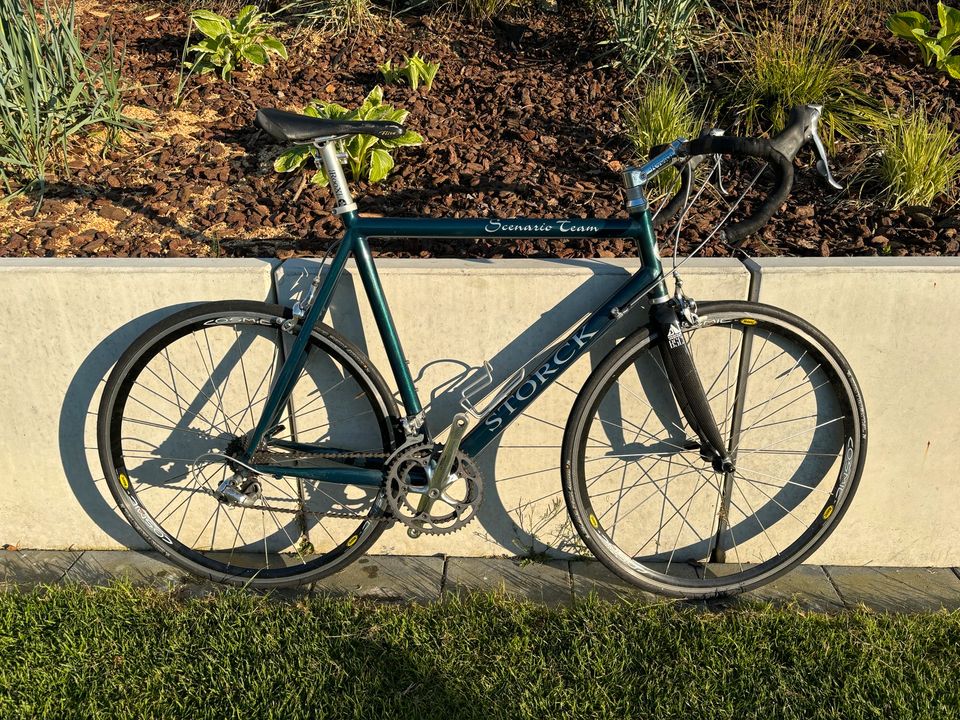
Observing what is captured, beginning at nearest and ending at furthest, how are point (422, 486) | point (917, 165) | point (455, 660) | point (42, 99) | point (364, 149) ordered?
1. point (455, 660)
2. point (422, 486)
3. point (917, 165)
4. point (364, 149)
5. point (42, 99)

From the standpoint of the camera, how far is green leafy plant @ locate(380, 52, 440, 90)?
4.20m

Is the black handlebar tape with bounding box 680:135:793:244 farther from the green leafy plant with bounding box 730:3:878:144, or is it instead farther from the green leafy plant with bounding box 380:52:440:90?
the green leafy plant with bounding box 380:52:440:90

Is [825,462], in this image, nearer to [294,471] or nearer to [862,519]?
[862,519]

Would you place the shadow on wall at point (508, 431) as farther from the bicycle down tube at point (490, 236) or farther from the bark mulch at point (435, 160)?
the bark mulch at point (435, 160)

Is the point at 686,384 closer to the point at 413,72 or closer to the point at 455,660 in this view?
the point at 455,660

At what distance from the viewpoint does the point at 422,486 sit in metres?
2.91

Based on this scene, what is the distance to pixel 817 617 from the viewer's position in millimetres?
2924

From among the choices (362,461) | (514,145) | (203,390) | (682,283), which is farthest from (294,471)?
(514,145)

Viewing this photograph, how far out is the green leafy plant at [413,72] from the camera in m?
4.20

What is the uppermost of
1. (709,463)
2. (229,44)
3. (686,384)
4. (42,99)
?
(229,44)

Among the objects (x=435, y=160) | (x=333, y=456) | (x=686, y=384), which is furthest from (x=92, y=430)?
(x=686, y=384)

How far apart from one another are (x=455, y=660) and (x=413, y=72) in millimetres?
2811

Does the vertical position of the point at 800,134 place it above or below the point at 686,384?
above

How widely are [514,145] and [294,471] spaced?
6.06ft
